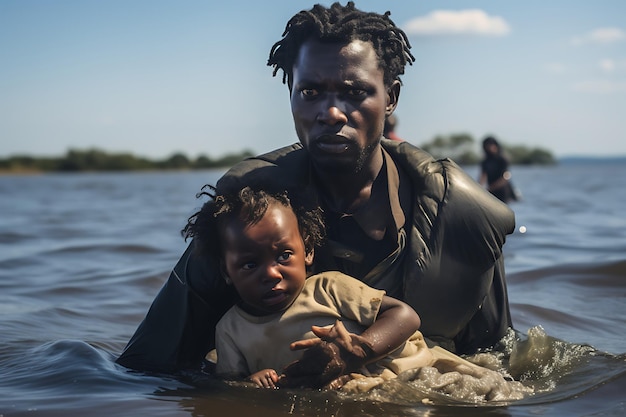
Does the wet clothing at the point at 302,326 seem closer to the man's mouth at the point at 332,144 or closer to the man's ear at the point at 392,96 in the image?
the man's mouth at the point at 332,144

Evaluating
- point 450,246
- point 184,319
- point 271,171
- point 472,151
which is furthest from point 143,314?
point 472,151

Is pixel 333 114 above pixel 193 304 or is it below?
above

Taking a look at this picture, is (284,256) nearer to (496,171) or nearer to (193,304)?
(193,304)

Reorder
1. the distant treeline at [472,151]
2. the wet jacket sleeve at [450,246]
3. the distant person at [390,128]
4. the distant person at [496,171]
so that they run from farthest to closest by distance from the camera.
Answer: the distant treeline at [472,151] < the distant person at [496,171] < the distant person at [390,128] < the wet jacket sleeve at [450,246]

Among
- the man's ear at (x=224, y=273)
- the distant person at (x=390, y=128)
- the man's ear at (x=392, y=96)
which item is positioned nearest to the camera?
the man's ear at (x=224, y=273)

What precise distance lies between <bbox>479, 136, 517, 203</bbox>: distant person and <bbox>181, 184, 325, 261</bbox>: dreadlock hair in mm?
10291

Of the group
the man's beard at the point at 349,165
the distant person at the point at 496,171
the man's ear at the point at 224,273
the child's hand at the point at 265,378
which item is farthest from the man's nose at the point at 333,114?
the distant person at the point at 496,171

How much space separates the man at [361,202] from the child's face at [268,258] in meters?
0.24

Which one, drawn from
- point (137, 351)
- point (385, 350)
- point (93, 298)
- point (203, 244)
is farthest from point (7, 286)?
point (385, 350)

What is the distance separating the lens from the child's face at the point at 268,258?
11.5 feet

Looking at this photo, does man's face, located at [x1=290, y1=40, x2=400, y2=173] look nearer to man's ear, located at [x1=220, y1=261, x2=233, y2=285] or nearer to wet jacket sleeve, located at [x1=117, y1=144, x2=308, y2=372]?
wet jacket sleeve, located at [x1=117, y1=144, x2=308, y2=372]

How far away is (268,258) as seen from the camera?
3.51 m

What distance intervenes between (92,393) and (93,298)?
10.8 feet

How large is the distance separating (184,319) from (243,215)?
0.62m
